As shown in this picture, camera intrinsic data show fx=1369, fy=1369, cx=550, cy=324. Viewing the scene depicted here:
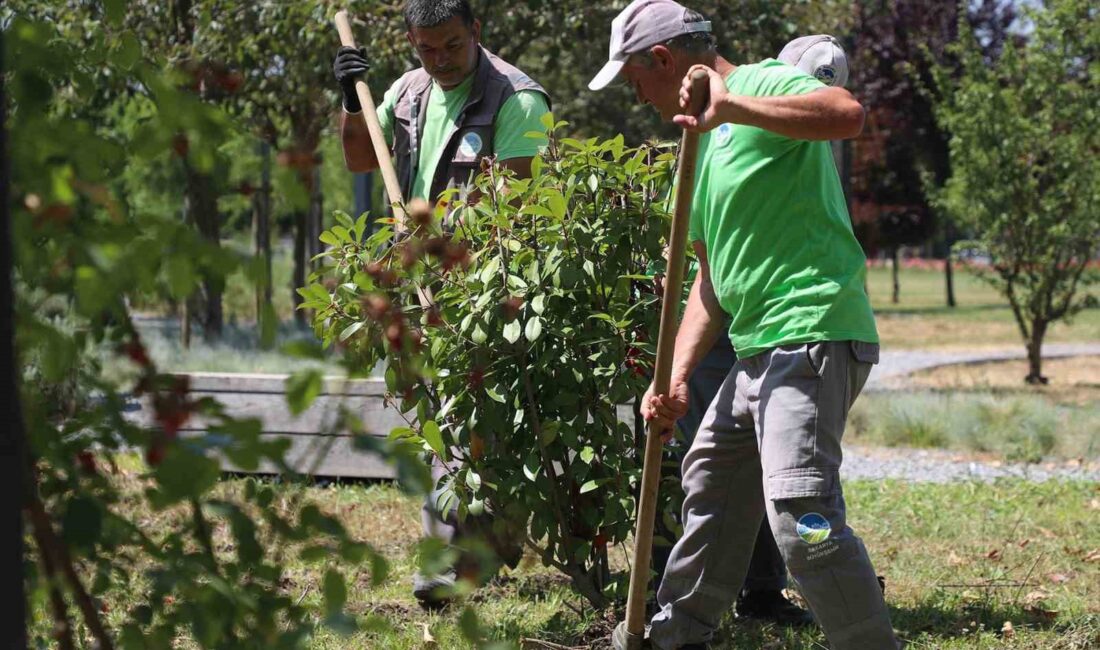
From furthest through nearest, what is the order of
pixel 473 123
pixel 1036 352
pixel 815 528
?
pixel 1036 352 < pixel 473 123 < pixel 815 528

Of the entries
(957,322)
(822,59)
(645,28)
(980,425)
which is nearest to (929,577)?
(822,59)

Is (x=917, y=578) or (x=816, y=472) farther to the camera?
(x=917, y=578)

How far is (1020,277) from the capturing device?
12352mm

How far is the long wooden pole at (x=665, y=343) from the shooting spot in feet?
9.83

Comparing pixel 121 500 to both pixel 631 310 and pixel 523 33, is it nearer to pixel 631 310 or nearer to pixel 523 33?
pixel 631 310

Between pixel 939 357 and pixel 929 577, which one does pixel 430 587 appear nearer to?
pixel 929 577

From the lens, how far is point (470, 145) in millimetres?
4215

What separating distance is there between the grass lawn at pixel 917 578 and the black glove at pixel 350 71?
1497 mm

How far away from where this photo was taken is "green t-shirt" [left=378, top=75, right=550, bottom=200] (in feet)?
13.6

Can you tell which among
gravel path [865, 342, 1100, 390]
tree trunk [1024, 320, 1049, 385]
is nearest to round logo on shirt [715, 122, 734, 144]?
gravel path [865, 342, 1100, 390]

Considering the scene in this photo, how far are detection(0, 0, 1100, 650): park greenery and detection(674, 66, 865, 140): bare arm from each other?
0.64 meters

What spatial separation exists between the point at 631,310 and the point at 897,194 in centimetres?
2340

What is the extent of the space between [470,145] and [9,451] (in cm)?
314

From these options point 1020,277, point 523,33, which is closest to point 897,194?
point 1020,277
